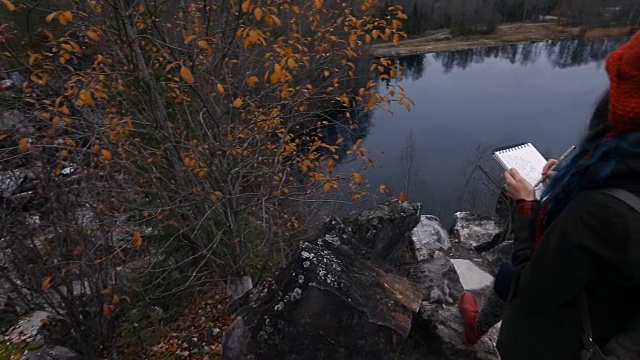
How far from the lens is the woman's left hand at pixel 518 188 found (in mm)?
1921

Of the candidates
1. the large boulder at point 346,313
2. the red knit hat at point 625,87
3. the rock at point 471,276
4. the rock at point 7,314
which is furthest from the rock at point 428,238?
the rock at point 7,314

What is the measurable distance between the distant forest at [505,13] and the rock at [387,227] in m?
42.1

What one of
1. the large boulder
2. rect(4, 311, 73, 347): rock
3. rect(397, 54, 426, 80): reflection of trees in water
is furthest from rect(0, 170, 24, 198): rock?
rect(397, 54, 426, 80): reflection of trees in water

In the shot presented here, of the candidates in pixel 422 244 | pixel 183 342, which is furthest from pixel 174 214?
pixel 422 244

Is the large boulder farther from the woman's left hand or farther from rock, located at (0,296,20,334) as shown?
rock, located at (0,296,20,334)

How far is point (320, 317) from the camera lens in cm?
275

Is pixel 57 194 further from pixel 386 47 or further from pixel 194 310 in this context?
pixel 386 47

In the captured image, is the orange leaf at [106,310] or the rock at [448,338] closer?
→ the rock at [448,338]

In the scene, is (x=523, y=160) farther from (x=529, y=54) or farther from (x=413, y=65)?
(x=529, y=54)

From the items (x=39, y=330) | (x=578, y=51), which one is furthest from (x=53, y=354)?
(x=578, y=51)

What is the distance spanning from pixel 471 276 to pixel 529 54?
139 feet

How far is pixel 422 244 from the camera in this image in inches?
211

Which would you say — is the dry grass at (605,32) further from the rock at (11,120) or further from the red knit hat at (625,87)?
the red knit hat at (625,87)

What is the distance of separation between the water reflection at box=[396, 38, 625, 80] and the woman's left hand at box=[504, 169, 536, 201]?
107 ft
